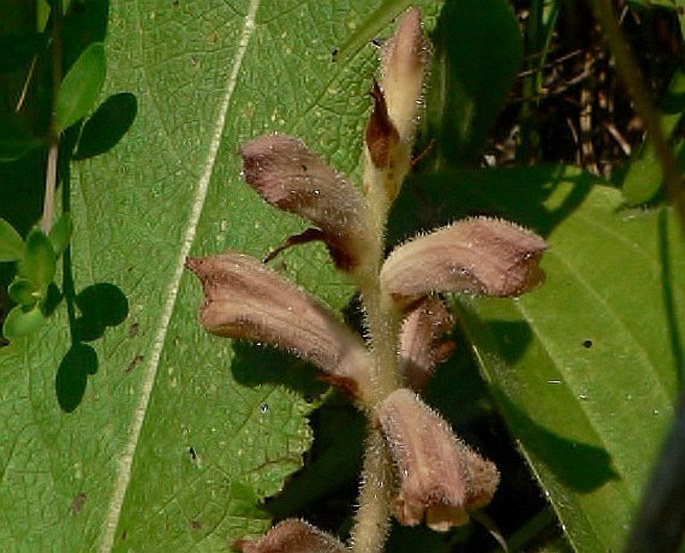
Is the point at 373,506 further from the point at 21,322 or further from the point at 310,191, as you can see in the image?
the point at 21,322

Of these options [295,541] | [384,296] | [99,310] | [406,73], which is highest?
[406,73]

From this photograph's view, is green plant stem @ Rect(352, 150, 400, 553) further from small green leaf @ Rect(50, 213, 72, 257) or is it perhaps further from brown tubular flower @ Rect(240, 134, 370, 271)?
small green leaf @ Rect(50, 213, 72, 257)

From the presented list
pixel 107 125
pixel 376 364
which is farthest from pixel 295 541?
pixel 107 125

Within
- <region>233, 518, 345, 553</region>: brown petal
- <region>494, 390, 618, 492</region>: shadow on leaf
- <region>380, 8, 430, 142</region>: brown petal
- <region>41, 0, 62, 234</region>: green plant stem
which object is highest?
<region>380, 8, 430, 142</region>: brown petal

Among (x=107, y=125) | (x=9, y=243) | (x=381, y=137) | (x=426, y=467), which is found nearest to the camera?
(x=426, y=467)

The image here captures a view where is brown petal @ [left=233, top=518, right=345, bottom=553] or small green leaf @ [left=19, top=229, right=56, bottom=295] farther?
small green leaf @ [left=19, top=229, right=56, bottom=295]

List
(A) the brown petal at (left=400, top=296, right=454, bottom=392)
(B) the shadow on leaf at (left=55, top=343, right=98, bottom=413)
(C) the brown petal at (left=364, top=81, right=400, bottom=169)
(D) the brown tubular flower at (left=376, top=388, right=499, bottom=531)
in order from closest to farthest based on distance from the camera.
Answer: (D) the brown tubular flower at (left=376, top=388, right=499, bottom=531) < (C) the brown petal at (left=364, top=81, right=400, bottom=169) < (A) the brown petal at (left=400, top=296, right=454, bottom=392) < (B) the shadow on leaf at (left=55, top=343, right=98, bottom=413)

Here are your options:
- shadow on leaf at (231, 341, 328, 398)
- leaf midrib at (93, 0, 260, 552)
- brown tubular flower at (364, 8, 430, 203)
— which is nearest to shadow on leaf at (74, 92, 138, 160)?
leaf midrib at (93, 0, 260, 552)
